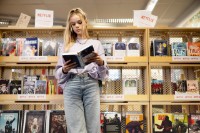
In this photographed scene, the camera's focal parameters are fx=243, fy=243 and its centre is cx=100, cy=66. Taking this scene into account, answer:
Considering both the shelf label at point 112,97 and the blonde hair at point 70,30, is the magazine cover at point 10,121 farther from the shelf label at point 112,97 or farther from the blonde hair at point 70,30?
the blonde hair at point 70,30

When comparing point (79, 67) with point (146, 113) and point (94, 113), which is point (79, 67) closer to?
point (94, 113)

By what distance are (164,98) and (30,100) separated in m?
1.51

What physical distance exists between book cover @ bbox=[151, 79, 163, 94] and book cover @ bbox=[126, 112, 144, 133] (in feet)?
1.05

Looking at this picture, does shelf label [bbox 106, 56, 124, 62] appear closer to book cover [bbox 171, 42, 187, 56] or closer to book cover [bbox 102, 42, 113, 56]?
book cover [bbox 102, 42, 113, 56]

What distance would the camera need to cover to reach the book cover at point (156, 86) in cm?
284

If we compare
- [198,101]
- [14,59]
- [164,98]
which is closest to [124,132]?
[164,98]

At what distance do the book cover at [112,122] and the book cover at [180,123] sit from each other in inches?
24.8

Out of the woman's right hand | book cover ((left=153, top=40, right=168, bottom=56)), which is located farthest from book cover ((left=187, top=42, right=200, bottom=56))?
the woman's right hand

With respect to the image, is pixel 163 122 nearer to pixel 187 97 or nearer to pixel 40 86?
pixel 187 97

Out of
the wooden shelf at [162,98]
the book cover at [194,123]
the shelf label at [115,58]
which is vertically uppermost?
the shelf label at [115,58]

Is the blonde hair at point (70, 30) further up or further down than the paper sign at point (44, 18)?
further down

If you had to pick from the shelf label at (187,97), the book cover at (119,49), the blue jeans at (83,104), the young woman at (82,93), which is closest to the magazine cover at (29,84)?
the young woman at (82,93)

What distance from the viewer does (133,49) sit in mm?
2869

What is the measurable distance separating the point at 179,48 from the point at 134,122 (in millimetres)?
1027
